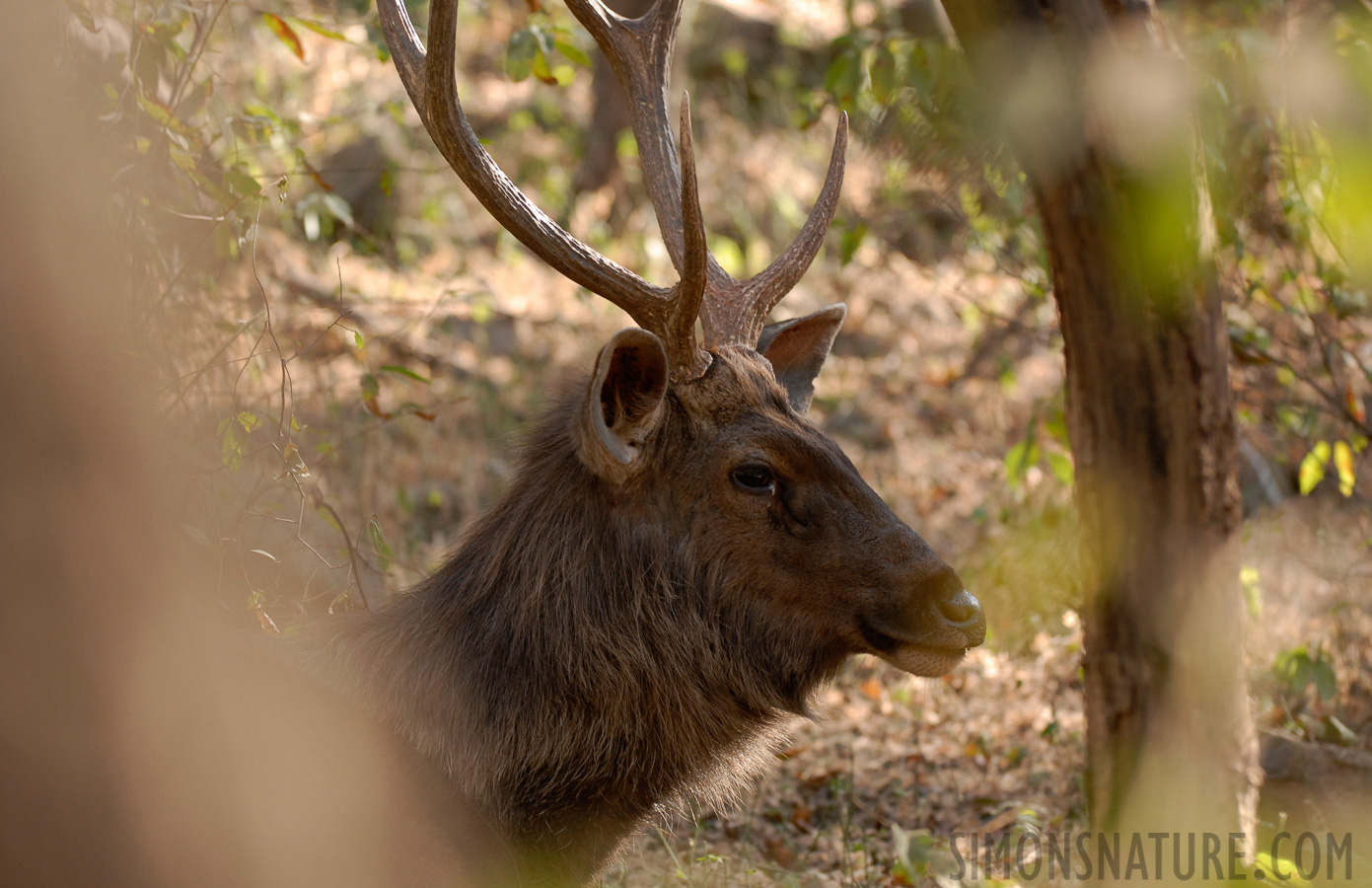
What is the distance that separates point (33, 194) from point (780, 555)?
194cm

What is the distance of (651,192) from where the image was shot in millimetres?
3951

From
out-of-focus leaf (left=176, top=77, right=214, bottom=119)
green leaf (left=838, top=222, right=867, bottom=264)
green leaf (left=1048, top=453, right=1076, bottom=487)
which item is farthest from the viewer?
green leaf (left=838, top=222, right=867, bottom=264)

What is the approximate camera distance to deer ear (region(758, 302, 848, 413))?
394cm

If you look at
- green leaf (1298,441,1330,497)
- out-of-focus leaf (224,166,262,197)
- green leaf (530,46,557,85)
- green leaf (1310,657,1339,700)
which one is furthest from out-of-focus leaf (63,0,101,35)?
green leaf (1298,441,1330,497)

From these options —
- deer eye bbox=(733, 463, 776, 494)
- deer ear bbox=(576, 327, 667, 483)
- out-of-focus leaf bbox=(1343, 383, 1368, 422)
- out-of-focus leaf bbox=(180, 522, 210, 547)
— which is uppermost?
out-of-focus leaf bbox=(1343, 383, 1368, 422)

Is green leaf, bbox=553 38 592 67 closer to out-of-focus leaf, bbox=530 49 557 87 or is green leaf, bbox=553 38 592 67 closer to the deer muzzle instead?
out-of-focus leaf, bbox=530 49 557 87

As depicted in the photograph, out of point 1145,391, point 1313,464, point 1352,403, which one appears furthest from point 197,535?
point 1352,403

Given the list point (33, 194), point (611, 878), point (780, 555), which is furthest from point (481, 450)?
point (33, 194)

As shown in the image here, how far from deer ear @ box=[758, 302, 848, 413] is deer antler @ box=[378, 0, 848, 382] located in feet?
0.64

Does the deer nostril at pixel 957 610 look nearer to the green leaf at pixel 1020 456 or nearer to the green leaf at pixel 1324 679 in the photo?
the green leaf at pixel 1324 679

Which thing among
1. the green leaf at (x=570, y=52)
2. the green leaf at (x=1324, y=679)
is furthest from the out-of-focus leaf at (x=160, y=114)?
the green leaf at (x=1324, y=679)

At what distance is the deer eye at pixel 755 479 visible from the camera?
3.18 metres

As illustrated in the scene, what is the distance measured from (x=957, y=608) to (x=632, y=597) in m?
0.85

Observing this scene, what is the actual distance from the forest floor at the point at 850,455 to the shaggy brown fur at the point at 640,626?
1.55 feet
